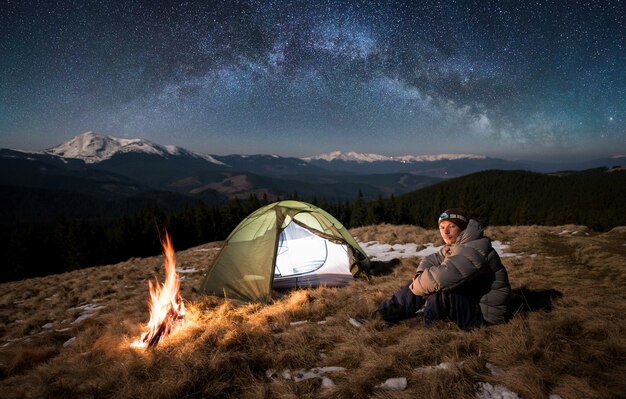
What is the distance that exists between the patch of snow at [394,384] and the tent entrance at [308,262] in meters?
5.16

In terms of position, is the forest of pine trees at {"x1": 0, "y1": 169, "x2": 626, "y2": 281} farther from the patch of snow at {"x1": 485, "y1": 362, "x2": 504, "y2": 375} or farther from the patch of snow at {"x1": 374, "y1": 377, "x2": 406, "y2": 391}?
the patch of snow at {"x1": 485, "y1": 362, "x2": 504, "y2": 375}

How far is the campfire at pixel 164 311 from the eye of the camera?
5.18 meters

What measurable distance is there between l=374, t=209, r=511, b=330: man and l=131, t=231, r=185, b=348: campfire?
15.4 feet

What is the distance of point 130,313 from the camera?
7.40m

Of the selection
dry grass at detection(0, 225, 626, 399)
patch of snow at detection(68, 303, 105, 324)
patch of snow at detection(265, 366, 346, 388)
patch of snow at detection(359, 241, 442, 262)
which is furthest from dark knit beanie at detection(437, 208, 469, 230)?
patch of snow at detection(68, 303, 105, 324)

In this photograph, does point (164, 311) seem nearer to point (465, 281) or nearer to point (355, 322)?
point (355, 322)

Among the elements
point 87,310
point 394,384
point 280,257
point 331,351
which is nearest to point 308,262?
point 280,257

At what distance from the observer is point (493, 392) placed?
9.78 ft

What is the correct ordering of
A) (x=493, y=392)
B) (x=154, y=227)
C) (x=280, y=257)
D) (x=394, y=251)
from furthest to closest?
1. (x=154, y=227)
2. (x=394, y=251)
3. (x=280, y=257)
4. (x=493, y=392)

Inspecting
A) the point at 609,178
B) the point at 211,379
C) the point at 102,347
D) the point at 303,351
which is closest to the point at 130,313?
the point at 102,347

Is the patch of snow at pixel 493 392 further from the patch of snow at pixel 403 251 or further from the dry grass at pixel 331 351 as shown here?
the patch of snow at pixel 403 251

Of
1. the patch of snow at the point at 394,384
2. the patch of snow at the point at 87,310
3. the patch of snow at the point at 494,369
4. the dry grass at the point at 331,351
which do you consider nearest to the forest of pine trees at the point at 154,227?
the patch of snow at the point at 87,310

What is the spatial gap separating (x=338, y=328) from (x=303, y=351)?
0.92 m

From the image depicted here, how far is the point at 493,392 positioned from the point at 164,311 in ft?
18.3
